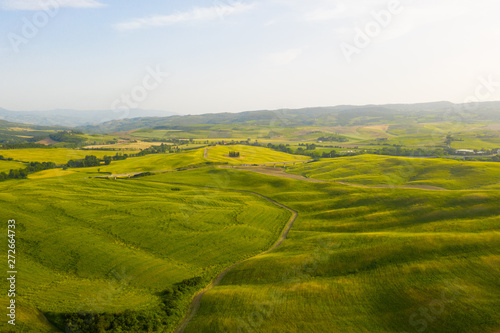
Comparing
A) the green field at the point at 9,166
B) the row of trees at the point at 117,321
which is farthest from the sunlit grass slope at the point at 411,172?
the green field at the point at 9,166

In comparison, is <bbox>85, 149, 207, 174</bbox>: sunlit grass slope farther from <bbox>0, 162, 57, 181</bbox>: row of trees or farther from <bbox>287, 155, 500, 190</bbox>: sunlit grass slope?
<bbox>287, 155, 500, 190</bbox>: sunlit grass slope

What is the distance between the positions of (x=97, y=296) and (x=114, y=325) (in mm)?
9479

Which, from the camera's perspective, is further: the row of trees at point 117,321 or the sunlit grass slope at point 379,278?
the sunlit grass slope at point 379,278


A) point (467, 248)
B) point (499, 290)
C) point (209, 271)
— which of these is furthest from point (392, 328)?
point (209, 271)

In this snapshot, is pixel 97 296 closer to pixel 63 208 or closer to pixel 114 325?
pixel 114 325

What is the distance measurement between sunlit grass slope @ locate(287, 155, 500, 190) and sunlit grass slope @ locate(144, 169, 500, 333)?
40913mm

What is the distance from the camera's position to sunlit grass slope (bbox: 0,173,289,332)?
141 ft

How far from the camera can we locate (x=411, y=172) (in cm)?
12975

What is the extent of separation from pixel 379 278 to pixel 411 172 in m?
104

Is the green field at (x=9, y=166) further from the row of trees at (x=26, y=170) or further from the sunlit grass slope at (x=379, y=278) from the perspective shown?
the sunlit grass slope at (x=379, y=278)

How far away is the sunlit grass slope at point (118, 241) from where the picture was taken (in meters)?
43.1

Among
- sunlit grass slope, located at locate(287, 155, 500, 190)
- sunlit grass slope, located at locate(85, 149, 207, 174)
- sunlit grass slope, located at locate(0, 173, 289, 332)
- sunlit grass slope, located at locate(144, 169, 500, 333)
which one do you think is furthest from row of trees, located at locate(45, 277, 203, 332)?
sunlit grass slope, located at locate(85, 149, 207, 174)

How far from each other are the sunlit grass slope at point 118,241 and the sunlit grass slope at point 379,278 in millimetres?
8672

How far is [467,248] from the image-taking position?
46.6 meters
